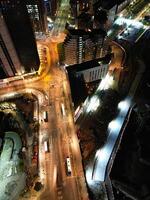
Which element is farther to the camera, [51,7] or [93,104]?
[51,7]

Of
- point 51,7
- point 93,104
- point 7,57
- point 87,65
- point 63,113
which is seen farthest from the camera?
point 51,7

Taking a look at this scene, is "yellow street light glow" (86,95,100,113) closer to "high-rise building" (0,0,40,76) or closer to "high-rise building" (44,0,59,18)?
"high-rise building" (0,0,40,76)

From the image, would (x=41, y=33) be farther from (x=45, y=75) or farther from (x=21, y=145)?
(x=21, y=145)

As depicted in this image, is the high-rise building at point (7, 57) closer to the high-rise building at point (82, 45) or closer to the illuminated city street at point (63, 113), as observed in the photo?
the illuminated city street at point (63, 113)

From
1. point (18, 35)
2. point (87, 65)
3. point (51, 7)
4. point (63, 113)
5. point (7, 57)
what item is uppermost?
point (51, 7)

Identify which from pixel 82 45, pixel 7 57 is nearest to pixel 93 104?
pixel 82 45

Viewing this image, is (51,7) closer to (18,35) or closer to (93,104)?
(18,35)

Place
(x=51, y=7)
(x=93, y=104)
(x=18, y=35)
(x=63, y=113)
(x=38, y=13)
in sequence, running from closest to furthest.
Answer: (x=18, y=35) → (x=63, y=113) → (x=93, y=104) → (x=38, y=13) → (x=51, y=7)
